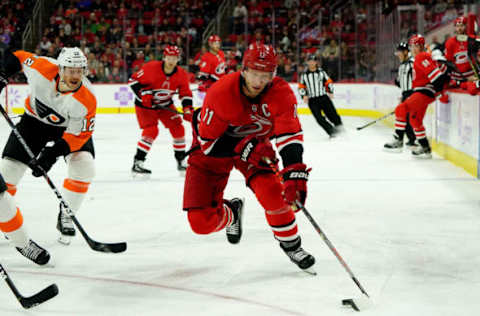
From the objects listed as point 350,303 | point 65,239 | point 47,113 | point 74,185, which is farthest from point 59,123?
point 350,303

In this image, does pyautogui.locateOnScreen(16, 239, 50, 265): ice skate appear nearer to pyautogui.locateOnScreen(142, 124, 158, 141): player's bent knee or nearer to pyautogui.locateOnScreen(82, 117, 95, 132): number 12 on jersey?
pyautogui.locateOnScreen(82, 117, 95, 132): number 12 on jersey

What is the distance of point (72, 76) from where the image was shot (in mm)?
3518

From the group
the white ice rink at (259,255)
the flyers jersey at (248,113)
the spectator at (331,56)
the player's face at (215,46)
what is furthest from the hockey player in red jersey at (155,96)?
the spectator at (331,56)

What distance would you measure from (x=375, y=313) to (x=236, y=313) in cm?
53

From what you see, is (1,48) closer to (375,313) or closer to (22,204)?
(22,204)

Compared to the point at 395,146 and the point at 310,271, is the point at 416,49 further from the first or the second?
the point at 310,271

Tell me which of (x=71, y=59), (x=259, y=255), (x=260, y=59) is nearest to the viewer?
(x=260, y=59)

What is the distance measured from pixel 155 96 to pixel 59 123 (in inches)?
105

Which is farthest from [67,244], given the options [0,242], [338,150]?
[338,150]

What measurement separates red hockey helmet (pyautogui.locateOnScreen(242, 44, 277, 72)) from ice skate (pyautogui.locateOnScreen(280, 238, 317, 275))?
33.0 inches

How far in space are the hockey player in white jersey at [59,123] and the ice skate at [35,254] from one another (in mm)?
377

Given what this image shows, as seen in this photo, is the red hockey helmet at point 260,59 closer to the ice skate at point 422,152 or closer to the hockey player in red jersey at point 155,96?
the hockey player in red jersey at point 155,96

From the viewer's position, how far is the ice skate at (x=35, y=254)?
3.32 m

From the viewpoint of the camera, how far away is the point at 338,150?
27.7 feet
